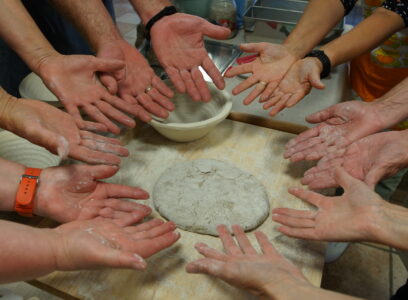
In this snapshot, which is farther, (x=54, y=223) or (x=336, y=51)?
(x=336, y=51)

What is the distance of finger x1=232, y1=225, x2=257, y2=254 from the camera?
0.88 meters

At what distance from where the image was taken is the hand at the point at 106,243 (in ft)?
2.46

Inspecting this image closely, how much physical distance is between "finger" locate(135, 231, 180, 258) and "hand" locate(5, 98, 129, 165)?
0.95 feet

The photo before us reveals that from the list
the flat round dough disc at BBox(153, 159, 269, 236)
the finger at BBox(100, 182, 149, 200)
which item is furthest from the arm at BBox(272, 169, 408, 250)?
the finger at BBox(100, 182, 149, 200)

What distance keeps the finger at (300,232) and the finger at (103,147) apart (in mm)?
548

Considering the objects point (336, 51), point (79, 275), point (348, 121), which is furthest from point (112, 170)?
point (336, 51)

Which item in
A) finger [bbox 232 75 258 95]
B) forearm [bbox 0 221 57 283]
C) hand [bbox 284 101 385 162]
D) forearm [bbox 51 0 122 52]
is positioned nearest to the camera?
forearm [bbox 0 221 57 283]

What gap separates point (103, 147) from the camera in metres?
1.04

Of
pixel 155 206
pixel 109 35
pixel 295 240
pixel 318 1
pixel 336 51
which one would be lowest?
pixel 295 240

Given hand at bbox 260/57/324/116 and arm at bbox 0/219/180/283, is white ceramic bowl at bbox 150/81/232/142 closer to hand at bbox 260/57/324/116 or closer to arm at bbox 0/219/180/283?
hand at bbox 260/57/324/116

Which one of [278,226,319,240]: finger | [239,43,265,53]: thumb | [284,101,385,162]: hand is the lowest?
[278,226,319,240]: finger

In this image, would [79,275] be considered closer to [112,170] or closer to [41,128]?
[112,170]

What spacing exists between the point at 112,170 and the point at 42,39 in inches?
25.3

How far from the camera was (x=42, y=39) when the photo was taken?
1.25 metres
